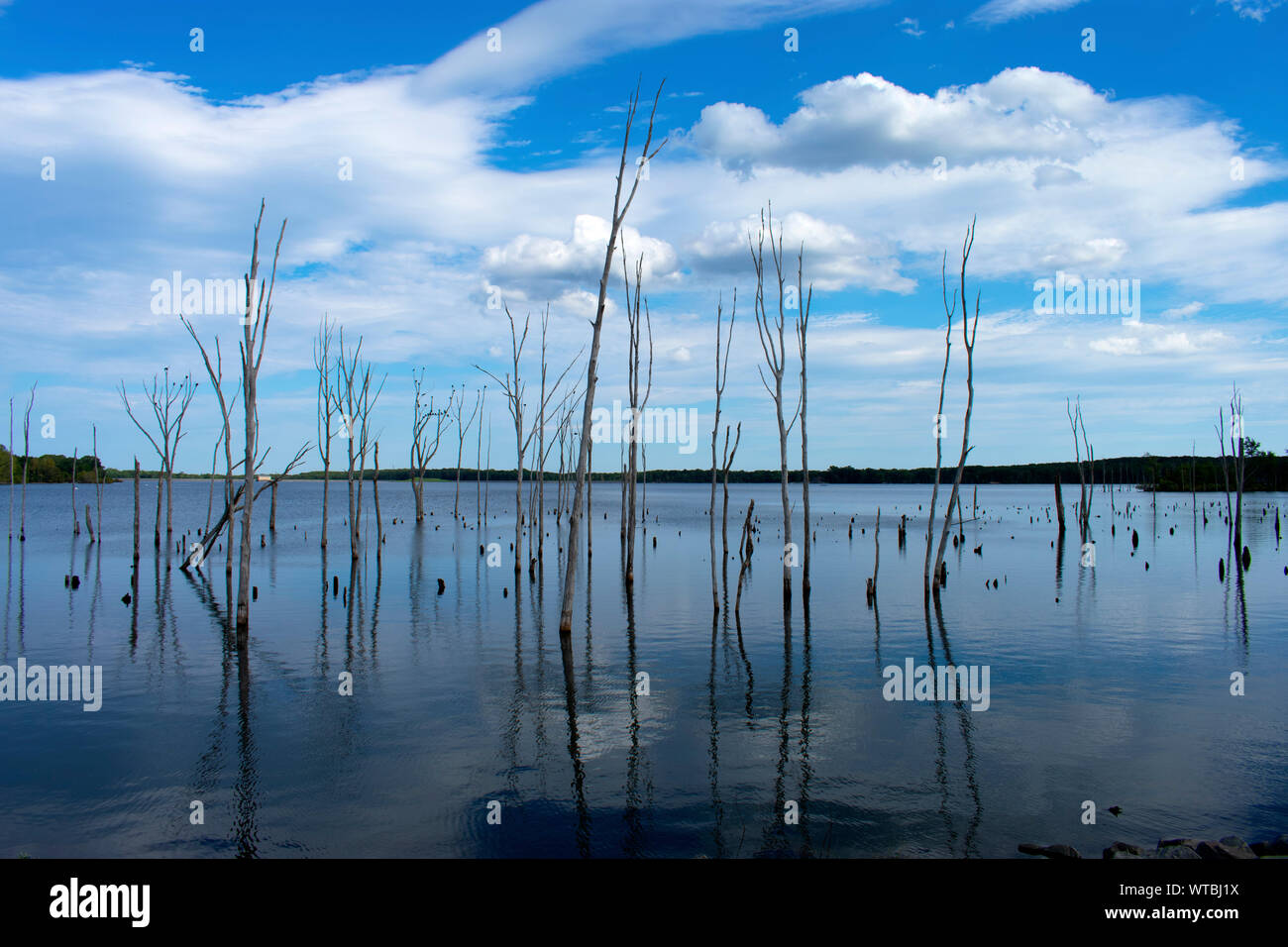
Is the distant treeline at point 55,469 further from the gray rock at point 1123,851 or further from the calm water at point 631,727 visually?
the gray rock at point 1123,851

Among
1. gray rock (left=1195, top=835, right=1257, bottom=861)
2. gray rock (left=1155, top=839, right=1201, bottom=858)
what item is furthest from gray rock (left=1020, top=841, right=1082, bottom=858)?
gray rock (left=1195, top=835, right=1257, bottom=861)

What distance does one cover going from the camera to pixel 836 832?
28.3ft

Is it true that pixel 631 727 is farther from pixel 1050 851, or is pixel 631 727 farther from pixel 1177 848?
pixel 1177 848

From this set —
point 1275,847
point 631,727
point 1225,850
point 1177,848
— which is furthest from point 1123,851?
point 631,727

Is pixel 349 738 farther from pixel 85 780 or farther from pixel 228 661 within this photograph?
pixel 228 661

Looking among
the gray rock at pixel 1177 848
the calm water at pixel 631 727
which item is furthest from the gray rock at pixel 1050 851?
the gray rock at pixel 1177 848

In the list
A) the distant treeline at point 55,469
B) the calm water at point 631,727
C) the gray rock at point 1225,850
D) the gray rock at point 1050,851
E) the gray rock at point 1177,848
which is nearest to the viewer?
the gray rock at point 1225,850

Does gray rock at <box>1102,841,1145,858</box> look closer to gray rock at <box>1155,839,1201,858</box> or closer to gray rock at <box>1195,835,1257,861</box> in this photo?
gray rock at <box>1155,839,1201,858</box>

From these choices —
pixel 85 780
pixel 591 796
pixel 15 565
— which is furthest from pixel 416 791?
pixel 15 565

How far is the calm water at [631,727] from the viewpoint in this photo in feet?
28.8

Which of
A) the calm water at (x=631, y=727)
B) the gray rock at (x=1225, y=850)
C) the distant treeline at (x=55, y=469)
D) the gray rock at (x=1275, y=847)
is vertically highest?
the distant treeline at (x=55, y=469)

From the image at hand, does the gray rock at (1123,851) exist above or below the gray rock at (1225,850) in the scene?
below

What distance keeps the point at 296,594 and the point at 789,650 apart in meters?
17.7

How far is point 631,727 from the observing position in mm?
12453
